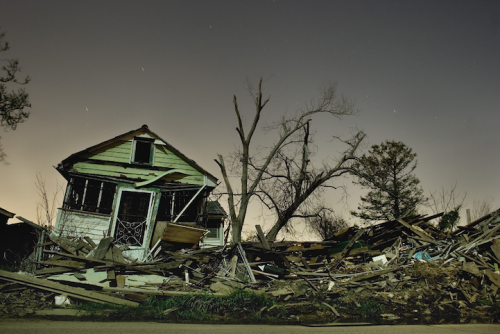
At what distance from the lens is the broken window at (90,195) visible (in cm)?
1371

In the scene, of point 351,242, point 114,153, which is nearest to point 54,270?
point 114,153

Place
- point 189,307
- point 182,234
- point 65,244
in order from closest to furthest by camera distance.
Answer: point 189,307, point 65,244, point 182,234

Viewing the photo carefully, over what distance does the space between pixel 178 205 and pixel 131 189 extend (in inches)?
92.8

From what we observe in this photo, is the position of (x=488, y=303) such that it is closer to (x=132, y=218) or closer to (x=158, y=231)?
(x=158, y=231)

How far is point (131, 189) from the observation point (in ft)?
47.3

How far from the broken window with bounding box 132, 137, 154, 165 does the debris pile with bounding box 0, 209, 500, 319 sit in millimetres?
4655

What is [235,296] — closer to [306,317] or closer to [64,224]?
[306,317]

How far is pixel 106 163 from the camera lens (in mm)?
14945

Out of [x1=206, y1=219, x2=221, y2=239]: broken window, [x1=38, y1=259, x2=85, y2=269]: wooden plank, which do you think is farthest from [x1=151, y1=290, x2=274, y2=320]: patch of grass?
[x1=206, y1=219, x2=221, y2=239]: broken window

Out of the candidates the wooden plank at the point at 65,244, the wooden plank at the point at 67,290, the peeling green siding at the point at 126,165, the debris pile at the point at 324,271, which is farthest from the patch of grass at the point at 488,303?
the wooden plank at the point at 65,244

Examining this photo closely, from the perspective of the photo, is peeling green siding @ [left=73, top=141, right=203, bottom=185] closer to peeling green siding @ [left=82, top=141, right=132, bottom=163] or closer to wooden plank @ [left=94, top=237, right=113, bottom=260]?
peeling green siding @ [left=82, top=141, right=132, bottom=163]

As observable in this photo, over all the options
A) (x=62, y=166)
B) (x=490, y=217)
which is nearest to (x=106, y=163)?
(x=62, y=166)

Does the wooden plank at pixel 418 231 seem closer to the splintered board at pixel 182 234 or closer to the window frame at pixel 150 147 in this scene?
the splintered board at pixel 182 234

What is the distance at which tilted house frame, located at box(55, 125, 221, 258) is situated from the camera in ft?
44.0
